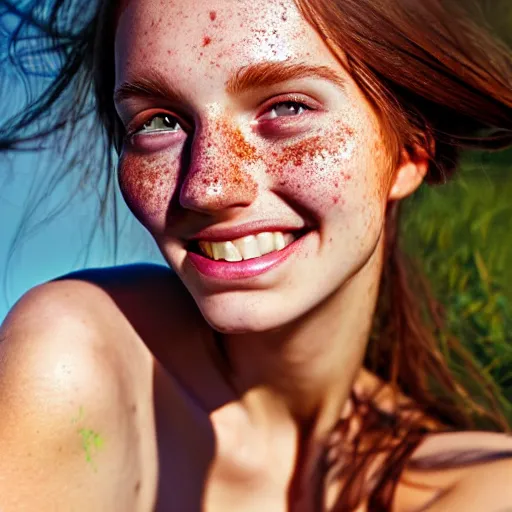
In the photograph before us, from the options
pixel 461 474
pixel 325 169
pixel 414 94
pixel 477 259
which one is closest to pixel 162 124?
pixel 325 169

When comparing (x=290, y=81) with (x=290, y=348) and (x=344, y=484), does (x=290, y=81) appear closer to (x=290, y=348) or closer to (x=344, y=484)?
(x=290, y=348)

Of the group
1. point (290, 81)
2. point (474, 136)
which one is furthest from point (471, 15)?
point (290, 81)

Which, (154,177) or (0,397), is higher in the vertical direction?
(154,177)

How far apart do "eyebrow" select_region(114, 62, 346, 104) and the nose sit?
0.07 meters

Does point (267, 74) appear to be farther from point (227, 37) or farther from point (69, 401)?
point (69, 401)

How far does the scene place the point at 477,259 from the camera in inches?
112

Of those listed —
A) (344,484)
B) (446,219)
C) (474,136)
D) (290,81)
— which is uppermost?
(290,81)

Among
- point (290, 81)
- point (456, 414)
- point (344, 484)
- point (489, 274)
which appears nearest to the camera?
point (290, 81)

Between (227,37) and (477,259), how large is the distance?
175cm

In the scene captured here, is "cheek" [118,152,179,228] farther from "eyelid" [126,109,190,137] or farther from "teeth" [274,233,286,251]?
"teeth" [274,233,286,251]

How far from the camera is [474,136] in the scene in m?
1.61

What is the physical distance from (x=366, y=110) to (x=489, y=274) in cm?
159

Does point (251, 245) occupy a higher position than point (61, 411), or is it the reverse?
point (251, 245)

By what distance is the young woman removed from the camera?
134 centimetres
